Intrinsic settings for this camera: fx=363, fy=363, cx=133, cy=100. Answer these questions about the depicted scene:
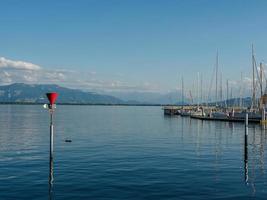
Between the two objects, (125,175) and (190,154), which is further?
(190,154)

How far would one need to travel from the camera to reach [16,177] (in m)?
28.9

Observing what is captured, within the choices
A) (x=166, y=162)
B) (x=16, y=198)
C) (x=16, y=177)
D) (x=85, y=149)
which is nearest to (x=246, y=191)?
(x=166, y=162)

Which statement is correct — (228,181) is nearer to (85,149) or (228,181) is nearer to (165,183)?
(165,183)

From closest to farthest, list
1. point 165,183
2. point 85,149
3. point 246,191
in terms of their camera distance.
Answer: point 246,191
point 165,183
point 85,149

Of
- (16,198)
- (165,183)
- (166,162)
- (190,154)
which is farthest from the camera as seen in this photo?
(190,154)

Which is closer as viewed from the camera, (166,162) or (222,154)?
(166,162)

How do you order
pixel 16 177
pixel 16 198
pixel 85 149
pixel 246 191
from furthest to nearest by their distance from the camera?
pixel 85 149
pixel 16 177
pixel 246 191
pixel 16 198

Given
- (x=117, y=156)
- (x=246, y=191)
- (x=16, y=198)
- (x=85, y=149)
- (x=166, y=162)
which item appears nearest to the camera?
(x=16, y=198)

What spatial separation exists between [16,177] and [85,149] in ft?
60.5

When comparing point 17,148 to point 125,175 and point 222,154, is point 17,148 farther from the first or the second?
point 222,154

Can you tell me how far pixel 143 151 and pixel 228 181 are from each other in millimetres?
18613

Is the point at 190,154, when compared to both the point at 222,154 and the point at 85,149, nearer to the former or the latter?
the point at 222,154

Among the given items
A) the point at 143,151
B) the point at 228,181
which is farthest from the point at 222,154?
the point at 228,181

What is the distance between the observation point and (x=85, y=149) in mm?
47125
